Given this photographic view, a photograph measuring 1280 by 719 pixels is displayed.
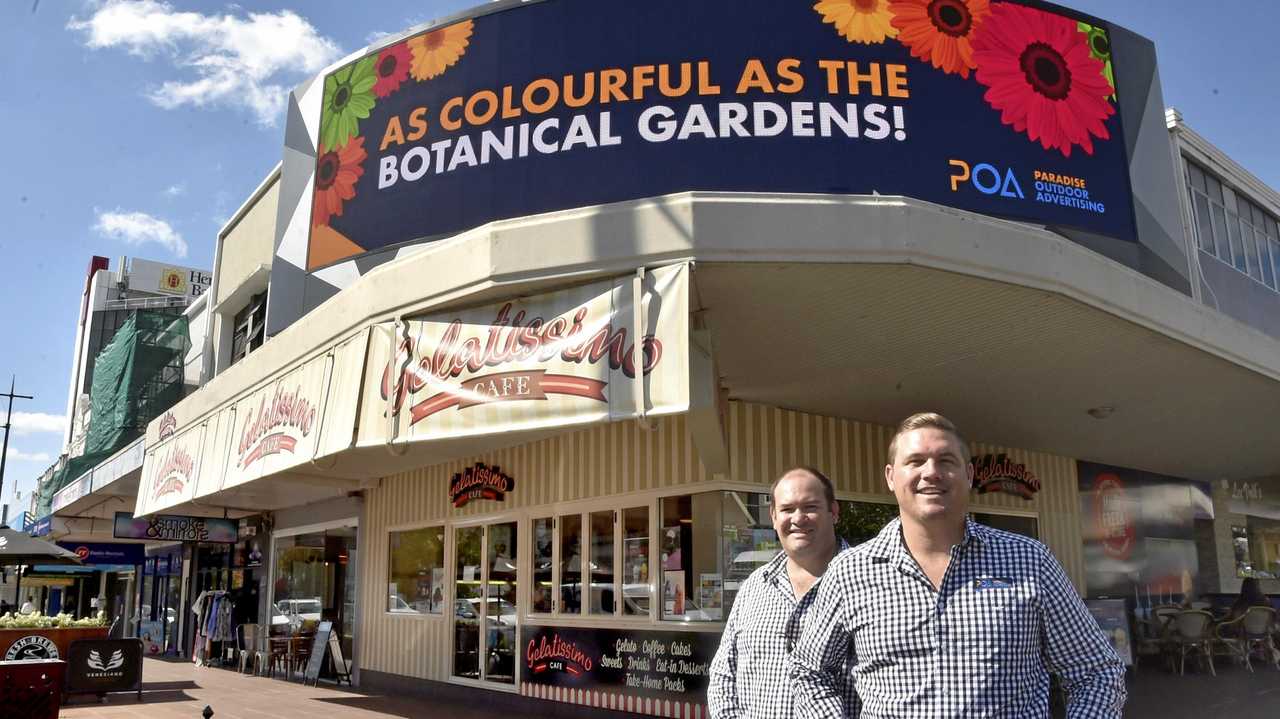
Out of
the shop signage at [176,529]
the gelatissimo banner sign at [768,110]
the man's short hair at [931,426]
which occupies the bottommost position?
the man's short hair at [931,426]

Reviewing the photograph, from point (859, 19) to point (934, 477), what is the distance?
825 centimetres

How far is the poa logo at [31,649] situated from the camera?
41.0ft

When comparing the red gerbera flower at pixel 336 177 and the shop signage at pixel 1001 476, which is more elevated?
the red gerbera flower at pixel 336 177

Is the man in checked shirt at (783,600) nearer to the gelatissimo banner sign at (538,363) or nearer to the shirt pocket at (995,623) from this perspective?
the shirt pocket at (995,623)

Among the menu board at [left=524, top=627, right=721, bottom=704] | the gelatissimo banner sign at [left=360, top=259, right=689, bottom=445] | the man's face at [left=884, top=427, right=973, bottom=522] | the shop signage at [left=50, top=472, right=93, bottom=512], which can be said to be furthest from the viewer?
the shop signage at [left=50, top=472, right=93, bottom=512]

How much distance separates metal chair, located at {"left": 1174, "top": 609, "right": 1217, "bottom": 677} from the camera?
14367 mm

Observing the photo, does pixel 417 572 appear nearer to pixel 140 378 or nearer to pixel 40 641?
pixel 40 641

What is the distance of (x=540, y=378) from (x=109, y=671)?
29.6 feet

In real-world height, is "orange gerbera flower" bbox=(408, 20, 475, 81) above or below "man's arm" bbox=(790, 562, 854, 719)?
above

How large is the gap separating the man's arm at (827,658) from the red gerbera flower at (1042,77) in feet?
27.5

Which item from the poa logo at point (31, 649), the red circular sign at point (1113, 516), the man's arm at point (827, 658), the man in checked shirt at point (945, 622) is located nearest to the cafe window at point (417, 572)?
the poa logo at point (31, 649)

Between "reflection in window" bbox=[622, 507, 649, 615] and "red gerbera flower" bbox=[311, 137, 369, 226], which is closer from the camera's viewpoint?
"reflection in window" bbox=[622, 507, 649, 615]

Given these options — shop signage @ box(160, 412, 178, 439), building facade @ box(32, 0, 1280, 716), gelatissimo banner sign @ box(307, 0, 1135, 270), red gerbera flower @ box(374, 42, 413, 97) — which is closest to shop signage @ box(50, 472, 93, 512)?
shop signage @ box(160, 412, 178, 439)

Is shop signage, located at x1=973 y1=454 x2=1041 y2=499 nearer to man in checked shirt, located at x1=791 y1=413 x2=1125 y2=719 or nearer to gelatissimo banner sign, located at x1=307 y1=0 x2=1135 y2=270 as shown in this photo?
gelatissimo banner sign, located at x1=307 y1=0 x2=1135 y2=270
